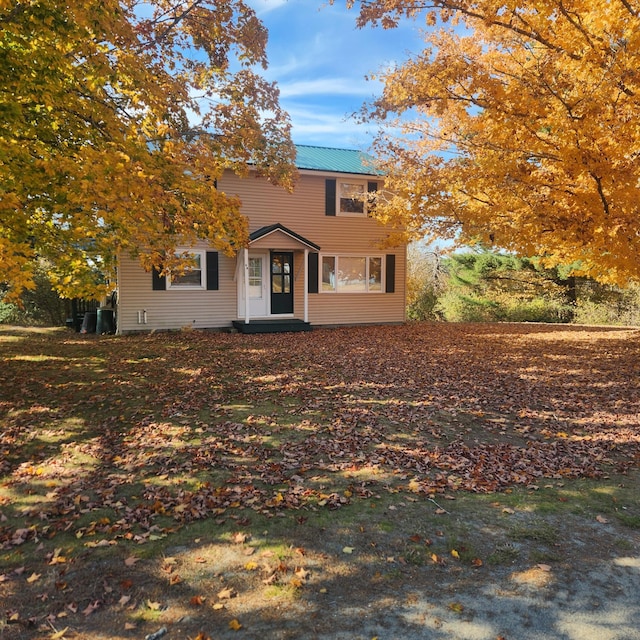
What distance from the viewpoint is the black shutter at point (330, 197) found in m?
16.2

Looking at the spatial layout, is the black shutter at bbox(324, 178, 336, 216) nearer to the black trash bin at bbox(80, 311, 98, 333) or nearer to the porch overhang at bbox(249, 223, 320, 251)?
the porch overhang at bbox(249, 223, 320, 251)

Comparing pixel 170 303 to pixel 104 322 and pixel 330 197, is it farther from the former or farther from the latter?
pixel 330 197

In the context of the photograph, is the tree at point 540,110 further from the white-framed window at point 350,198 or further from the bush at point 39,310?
the bush at point 39,310

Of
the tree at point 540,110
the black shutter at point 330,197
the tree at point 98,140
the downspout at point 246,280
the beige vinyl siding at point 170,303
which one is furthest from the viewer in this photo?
the black shutter at point 330,197

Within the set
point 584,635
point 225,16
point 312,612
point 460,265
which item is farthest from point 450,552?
point 460,265

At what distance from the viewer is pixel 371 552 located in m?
3.17

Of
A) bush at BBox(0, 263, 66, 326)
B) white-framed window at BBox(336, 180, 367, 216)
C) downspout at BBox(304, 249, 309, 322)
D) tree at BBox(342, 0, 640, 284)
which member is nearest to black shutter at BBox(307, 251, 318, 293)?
downspout at BBox(304, 249, 309, 322)

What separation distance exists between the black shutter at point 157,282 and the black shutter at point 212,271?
135cm

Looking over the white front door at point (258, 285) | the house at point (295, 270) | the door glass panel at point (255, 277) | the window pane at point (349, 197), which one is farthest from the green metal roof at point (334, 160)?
the door glass panel at point (255, 277)

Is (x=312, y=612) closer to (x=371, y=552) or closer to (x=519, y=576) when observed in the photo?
(x=371, y=552)

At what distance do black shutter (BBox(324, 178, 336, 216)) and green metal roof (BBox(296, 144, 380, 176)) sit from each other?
1.59 feet

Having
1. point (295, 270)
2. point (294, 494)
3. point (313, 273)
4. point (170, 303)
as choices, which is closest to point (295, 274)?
point (295, 270)

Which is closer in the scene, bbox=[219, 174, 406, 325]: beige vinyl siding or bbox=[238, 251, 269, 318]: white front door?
bbox=[219, 174, 406, 325]: beige vinyl siding

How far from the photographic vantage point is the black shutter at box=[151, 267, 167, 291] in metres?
14.4
